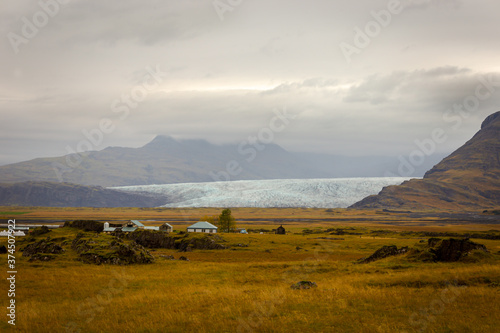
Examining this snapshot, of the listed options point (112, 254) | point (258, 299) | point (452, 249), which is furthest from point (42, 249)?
point (452, 249)

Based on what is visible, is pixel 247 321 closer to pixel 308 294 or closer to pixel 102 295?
pixel 308 294

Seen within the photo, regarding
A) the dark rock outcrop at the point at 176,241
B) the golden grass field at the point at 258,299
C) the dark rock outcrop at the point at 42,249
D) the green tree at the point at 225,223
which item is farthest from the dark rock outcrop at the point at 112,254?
the green tree at the point at 225,223

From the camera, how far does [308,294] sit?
21531 mm

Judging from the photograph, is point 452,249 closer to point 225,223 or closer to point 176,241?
point 176,241

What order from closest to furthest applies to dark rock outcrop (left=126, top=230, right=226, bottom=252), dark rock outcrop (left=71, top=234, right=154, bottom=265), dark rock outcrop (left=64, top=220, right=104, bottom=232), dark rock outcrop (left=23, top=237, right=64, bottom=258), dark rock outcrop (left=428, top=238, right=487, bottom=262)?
dark rock outcrop (left=428, top=238, right=487, bottom=262) → dark rock outcrop (left=71, top=234, right=154, bottom=265) → dark rock outcrop (left=23, top=237, right=64, bottom=258) → dark rock outcrop (left=126, top=230, right=226, bottom=252) → dark rock outcrop (left=64, top=220, right=104, bottom=232)

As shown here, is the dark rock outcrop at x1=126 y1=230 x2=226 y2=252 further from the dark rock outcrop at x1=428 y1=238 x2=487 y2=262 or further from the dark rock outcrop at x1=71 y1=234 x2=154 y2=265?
the dark rock outcrop at x1=428 y1=238 x2=487 y2=262

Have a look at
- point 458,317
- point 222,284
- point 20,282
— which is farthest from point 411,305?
point 20,282

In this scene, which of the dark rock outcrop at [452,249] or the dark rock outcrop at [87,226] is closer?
the dark rock outcrop at [452,249]

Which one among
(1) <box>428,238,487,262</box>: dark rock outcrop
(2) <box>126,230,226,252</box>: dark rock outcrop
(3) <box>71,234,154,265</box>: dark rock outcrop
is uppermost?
(1) <box>428,238,487,262</box>: dark rock outcrop

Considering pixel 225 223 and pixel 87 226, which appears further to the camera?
pixel 225 223

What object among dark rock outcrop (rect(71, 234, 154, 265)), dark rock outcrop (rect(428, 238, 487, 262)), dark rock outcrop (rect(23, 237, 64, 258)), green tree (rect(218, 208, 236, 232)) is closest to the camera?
dark rock outcrop (rect(428, 238, 487, 262))

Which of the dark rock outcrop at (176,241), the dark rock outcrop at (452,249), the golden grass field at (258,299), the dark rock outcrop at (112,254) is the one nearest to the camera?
the golden grass field at (258,299)

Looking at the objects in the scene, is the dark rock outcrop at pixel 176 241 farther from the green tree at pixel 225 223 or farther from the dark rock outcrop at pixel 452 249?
the dark rock outcrop at pixel 452 249

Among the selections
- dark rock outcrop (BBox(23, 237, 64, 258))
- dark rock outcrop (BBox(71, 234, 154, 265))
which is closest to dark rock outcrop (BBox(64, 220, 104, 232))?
dark rock outcrop (BBox(23, 237, 64, 258))
